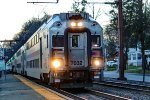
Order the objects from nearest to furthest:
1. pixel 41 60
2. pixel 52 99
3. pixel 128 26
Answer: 1. pixel 52 99
2. pixel 41 60
3. pixel 128 26

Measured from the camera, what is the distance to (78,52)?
22500mm

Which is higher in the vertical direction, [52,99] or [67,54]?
[67,54]

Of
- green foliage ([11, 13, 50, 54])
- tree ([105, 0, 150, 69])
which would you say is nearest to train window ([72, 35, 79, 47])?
tree ([105, 0, 150, 69])

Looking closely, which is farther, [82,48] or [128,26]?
[128,26]

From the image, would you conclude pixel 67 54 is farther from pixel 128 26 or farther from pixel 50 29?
pixel 128 26

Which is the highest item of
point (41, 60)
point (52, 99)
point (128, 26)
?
point (128, 26)

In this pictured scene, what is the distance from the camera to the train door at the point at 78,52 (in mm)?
22394

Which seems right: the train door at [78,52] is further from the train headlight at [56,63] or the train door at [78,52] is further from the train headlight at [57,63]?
the train headlight at [56,63]

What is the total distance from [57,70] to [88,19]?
3.30 meters

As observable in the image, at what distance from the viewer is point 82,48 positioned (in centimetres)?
2258

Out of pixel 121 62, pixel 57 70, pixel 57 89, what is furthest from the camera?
pixel 121 62

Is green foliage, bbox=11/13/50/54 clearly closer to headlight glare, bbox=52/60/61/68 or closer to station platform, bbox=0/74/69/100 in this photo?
station platform, bbox=0/74/69/100

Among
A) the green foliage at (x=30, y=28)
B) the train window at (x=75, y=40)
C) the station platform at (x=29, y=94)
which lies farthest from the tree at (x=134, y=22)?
the train window at (x=75, y=40)

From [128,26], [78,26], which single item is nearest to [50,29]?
[78,26]
